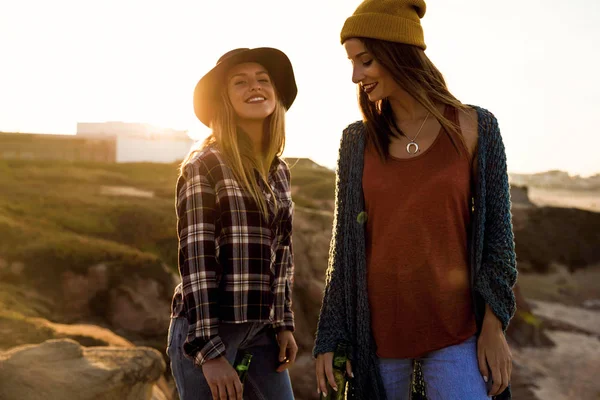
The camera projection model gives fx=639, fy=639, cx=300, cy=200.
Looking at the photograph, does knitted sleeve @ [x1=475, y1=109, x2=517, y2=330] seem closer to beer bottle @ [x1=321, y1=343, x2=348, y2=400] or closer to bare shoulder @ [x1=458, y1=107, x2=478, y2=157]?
bare shoulder @ [x1=458, y1=107, x2=478, y2=157]

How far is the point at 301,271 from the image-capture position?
1064cm

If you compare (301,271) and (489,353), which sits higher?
(489,353)

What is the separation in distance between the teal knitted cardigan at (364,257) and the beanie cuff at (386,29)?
1.31ft

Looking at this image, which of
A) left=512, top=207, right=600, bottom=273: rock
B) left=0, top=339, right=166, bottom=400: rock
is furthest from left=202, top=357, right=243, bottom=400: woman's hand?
left=512, top=207, right=600, bottom=273: rock

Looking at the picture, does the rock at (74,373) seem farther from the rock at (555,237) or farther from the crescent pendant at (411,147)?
the rock at (555,237)

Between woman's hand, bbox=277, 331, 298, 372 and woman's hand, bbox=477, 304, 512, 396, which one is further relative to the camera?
woman's hand, bbox=277, 331, 298, 372

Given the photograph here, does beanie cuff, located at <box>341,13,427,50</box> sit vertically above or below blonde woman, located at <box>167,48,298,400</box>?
above

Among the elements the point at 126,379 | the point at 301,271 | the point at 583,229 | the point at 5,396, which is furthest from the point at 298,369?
the point at 583,229

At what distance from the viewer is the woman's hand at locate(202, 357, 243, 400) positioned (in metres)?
2.47

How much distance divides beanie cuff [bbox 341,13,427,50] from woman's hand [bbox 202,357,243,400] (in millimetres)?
1397

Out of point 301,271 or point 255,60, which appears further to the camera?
point 301,271

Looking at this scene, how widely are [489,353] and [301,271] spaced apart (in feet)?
27.4

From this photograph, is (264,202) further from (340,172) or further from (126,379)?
(126,379)

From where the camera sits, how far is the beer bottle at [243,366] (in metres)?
2.63
